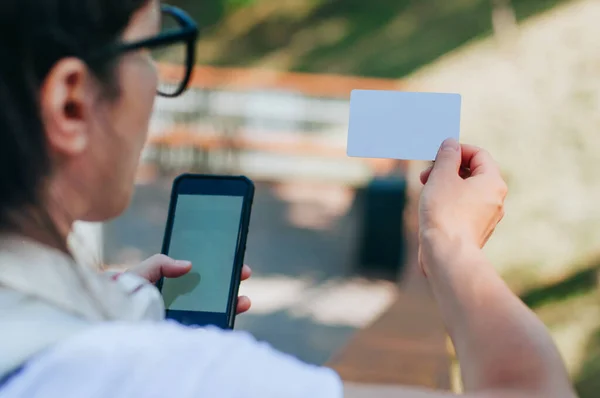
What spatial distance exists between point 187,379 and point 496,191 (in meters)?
0.41

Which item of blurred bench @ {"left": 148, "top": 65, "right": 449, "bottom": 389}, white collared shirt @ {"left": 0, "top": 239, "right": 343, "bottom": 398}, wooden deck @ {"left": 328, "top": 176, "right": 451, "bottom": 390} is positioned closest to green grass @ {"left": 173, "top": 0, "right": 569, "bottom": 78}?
blurred bench @ {"left": 148, "top": 65, "right": 449, "bottom": 389}

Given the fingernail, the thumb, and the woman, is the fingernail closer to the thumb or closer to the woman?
the thumb

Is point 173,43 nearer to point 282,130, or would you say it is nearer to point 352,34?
point 282,130

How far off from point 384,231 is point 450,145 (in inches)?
230

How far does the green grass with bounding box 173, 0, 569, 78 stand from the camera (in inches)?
459

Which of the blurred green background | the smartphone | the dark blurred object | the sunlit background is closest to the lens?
the smartphone

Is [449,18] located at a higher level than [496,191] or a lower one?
higher

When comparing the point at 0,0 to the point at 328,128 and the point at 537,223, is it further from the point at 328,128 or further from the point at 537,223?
the point at 328,128

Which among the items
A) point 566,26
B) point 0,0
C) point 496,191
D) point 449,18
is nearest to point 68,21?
point 0,0

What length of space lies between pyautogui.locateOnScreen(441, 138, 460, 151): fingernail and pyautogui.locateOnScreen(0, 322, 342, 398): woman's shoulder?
0.35 m

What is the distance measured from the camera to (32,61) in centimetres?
65

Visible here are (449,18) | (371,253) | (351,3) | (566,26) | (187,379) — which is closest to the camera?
(187,379)

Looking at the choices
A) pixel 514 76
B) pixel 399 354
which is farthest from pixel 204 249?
pixel 514 76

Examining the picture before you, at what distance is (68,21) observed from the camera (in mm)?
647
